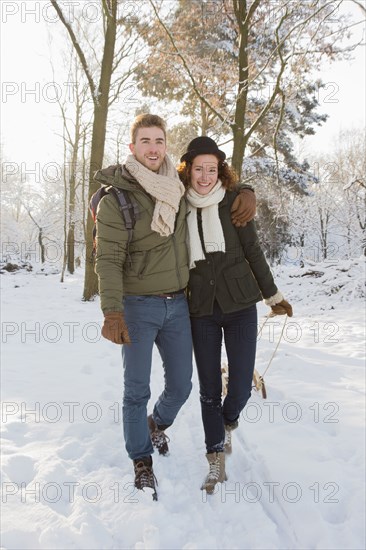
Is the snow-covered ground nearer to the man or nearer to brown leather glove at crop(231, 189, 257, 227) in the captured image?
the man

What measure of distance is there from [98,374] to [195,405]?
140 cm

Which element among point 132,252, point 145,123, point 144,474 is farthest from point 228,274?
point 144,474

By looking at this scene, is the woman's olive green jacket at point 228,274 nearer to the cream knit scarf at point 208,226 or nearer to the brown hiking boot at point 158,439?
the cream knit scarf at point 208,226

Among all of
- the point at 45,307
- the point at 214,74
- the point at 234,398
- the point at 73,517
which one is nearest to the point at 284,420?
the point at 234,398

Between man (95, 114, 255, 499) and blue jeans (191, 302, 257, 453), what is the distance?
0.32 ft

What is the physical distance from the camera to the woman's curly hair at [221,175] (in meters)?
2.76

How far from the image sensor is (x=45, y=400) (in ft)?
13.3

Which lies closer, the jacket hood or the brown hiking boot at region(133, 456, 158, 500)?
the jacket hood

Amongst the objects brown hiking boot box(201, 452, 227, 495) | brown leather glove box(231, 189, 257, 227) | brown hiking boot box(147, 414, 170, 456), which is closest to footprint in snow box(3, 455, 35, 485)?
brown hiking boot box(147, 414, 170, 456)

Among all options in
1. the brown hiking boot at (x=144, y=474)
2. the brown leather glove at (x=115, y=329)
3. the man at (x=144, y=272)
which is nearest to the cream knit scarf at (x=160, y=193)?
the man at (x=144, y=272)

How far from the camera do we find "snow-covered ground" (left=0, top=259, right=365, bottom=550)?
225 centimetres

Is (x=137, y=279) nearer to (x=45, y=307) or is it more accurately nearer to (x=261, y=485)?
(x=261, y=485)

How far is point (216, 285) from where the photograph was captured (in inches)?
105

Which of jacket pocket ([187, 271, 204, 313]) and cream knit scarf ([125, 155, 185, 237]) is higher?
cream knit scarf ([125, 155, 185, 237])
